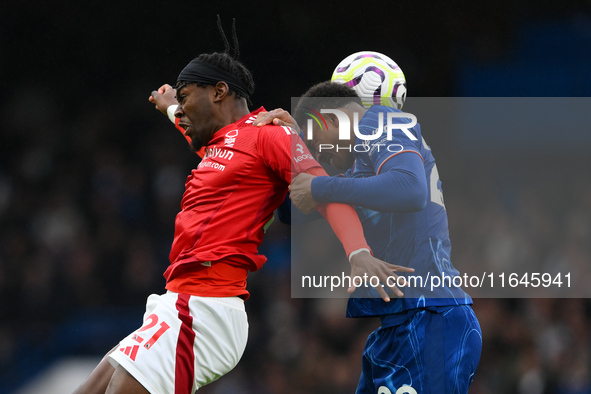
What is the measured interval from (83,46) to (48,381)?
3.22 m

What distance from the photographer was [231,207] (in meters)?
3.07

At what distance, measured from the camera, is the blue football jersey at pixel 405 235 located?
2.95 metres

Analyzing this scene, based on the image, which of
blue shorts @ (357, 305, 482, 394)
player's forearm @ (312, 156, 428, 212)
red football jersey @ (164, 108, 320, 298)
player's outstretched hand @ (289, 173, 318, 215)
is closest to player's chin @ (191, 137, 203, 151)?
red football jersey @ (164, 108, 320, 298)

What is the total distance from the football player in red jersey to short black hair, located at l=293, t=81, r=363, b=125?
0.66 feet

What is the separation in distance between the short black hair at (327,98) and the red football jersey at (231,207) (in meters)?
0.20

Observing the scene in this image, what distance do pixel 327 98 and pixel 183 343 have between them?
1.23 meters

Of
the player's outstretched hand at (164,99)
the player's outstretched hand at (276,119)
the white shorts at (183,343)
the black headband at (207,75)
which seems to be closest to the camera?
the white shorts at (183,343)

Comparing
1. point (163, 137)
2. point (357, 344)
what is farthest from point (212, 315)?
point (163, 137)

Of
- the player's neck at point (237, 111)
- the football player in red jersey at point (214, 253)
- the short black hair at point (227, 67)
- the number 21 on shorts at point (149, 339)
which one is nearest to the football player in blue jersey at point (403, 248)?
the football player in red jersey at point (214, 253)

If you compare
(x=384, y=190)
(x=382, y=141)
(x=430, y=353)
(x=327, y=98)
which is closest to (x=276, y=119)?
(x=327, y=98)

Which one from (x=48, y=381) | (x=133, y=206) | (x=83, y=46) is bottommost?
(x=48, y=381)

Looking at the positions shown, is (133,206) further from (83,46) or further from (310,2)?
(310,2)

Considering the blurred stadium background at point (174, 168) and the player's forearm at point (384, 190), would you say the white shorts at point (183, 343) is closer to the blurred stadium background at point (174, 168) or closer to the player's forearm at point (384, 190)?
the player's forearm at point (384, 190)

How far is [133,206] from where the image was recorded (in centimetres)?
734
